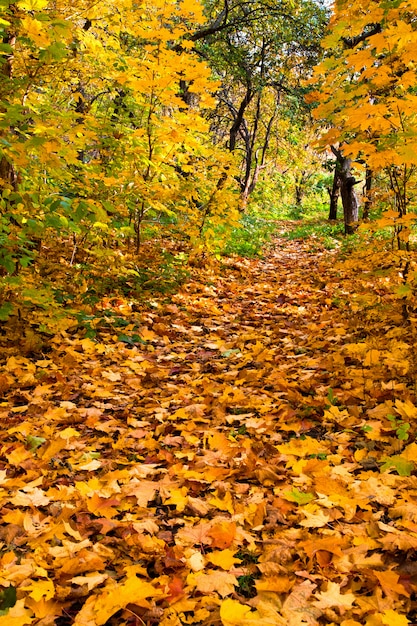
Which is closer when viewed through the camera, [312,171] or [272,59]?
[272,59]

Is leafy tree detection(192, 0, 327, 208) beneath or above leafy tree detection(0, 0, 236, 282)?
above

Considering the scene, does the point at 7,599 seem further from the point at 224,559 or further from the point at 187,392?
the point at 187,392

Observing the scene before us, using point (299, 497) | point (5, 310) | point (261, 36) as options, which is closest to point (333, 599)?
point (299, 497)

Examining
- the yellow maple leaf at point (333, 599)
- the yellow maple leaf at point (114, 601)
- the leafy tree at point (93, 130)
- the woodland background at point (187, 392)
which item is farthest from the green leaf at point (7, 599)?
the leafy tree at point (93, 130)

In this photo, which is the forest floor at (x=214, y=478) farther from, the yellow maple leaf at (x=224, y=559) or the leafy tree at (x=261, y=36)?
the leafy tree at (x=261, y=36)

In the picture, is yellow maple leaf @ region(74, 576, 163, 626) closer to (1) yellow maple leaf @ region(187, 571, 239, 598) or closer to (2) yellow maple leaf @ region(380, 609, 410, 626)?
(1) yellow maple leaf @ region(187, 571, 239, 598)

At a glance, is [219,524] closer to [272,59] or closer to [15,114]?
[15,114]

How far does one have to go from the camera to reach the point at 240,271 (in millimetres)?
7551

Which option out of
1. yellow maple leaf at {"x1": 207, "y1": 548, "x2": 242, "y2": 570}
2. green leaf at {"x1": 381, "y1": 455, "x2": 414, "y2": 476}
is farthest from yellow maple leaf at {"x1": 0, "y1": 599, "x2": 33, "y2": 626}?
green leaf at {"x1": 381, "y1": 455, "x2": 414, "y2": 476}

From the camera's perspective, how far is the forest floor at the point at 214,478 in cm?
146

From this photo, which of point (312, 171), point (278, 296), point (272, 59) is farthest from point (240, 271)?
point (312, 171)

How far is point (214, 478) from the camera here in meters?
2.20

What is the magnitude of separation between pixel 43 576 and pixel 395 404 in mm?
2002

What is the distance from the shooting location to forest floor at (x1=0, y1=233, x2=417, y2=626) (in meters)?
1.46
